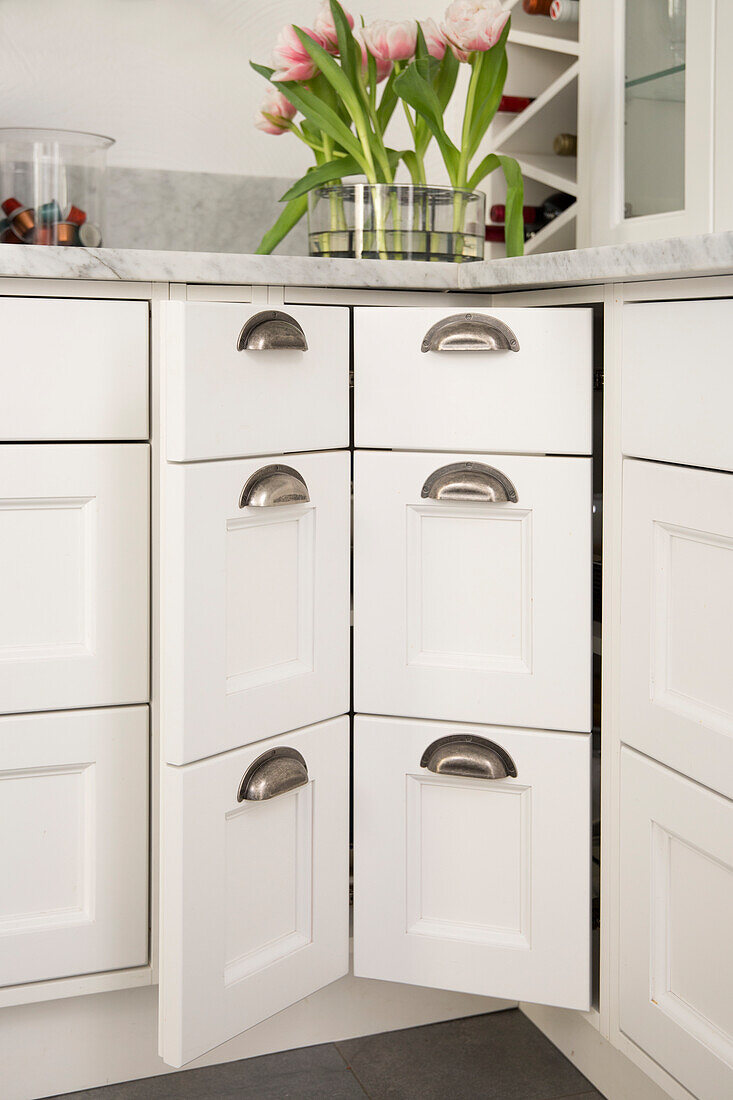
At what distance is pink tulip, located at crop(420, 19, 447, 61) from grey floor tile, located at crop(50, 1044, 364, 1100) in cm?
135

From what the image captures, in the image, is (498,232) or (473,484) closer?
(473,484)

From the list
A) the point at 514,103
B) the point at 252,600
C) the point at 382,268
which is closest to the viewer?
the point at 252,600

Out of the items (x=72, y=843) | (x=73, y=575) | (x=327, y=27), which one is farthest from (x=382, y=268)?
(x=72, y=843)

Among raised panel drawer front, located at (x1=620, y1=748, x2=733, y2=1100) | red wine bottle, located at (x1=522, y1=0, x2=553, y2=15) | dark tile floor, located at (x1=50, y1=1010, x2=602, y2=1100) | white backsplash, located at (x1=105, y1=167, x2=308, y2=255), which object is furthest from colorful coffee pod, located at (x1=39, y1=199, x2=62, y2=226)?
dark tile floor, located at (x1=50, y1=1010, x2=602, y2=1100)

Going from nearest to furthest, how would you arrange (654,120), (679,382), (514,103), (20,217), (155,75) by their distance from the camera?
(679,382), (20,217), (654,120), (155,75), (514,103)

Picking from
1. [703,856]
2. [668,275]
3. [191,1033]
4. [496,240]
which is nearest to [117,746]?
[191,1033]

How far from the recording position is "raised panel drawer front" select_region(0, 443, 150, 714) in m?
1.16

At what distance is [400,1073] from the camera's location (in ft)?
4.50

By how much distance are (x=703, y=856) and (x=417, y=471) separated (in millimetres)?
510

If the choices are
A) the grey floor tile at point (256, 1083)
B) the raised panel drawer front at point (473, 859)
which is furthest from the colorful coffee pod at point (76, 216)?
the grey floor tile at point (256, 1083)

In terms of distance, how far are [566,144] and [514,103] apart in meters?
0.11

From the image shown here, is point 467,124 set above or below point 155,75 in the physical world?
below

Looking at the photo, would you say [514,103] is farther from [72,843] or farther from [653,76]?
[72,843]

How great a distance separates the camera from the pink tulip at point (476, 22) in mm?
1302
